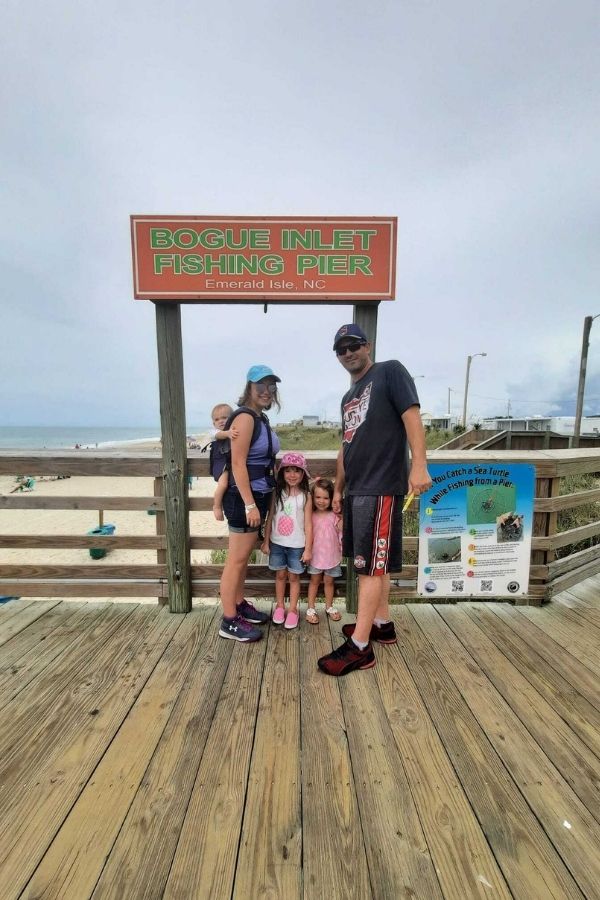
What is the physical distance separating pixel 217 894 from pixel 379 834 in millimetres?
571

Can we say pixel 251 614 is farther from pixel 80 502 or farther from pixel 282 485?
pixel 80 502

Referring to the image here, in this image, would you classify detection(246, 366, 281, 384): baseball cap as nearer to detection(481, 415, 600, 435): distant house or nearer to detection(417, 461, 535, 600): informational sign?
detection(417, 461, 535, 600): informational sign

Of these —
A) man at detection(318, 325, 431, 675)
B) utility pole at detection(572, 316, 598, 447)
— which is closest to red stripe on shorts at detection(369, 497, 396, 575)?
man at detection(318, 325, 431, 675)

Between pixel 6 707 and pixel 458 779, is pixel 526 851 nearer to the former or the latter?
pixel 458 779

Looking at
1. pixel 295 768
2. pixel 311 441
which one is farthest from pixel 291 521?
pixel 311 441

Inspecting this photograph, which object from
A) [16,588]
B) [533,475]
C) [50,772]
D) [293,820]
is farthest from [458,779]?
[16,588]

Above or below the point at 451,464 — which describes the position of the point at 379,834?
below

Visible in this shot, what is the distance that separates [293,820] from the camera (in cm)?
143

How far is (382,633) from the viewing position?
2.57 m

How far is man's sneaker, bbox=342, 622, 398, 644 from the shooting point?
2.57 metres

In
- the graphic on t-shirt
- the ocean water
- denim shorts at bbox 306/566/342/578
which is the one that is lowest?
the ocean water

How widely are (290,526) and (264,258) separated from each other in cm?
186

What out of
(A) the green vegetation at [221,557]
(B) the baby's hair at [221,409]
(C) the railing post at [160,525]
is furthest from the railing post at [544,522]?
(A) the green vegetation at [221,557]

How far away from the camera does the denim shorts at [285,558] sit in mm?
2766
